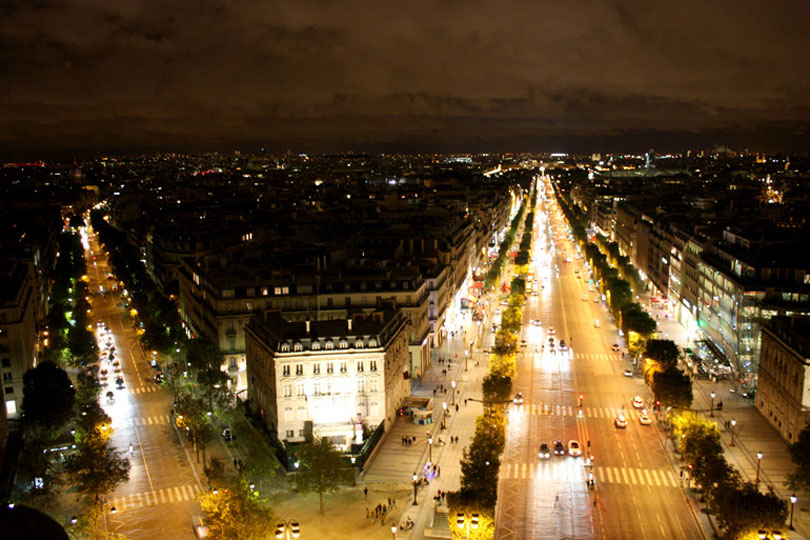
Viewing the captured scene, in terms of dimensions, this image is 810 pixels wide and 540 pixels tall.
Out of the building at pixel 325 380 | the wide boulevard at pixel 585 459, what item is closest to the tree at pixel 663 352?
the wide boulevard at pixel 585 459

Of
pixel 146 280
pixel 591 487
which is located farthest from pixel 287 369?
pixel 146 280

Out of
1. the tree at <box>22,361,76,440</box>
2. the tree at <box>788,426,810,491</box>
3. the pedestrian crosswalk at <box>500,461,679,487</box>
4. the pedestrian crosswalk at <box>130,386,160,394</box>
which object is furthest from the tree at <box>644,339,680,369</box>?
the tree at <box>22,361,76,440</box>

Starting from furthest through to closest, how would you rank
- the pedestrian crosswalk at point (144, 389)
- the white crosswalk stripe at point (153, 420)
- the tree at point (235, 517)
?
the pedestrian crosswalk at point (144, 389)
the white crosswalk stripe at point (153, 420)
the tree at point (235, 517)

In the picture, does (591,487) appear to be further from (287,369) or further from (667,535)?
(287,369)

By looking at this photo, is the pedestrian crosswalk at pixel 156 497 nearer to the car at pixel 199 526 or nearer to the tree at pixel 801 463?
the car at pixel 199 526

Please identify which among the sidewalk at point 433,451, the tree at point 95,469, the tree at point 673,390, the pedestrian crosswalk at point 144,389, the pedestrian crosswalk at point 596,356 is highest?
the tree at point 673,390

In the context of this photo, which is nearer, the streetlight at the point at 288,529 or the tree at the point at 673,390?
the streetlight at the point at 288,529

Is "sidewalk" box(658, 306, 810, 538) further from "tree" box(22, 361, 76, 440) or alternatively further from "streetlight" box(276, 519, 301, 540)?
"tree" box(22, 361, 76, 440)
